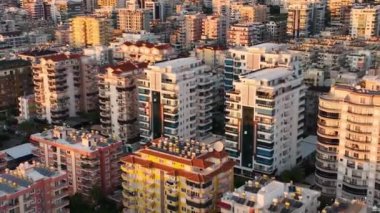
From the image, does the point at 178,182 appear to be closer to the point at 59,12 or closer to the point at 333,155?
the point at 333,155

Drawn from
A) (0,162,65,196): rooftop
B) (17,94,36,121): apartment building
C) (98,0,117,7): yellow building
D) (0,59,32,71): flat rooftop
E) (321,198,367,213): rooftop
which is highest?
(98,0,117,7): yellow building

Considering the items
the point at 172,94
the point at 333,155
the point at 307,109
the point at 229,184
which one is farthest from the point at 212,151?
the point at 307,109

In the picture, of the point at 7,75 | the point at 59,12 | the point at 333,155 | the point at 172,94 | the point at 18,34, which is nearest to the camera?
the point at 333,155

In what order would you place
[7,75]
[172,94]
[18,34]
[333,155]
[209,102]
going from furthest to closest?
1. [18,34]
2. [7,75]
3. [209,102]
4. [172,94]
5. [333,155]

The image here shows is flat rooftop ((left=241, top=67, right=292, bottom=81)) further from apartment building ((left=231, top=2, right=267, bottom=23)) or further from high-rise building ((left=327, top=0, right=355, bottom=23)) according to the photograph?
high-rise building ((left=327, top=0, right=355, bottom=23))

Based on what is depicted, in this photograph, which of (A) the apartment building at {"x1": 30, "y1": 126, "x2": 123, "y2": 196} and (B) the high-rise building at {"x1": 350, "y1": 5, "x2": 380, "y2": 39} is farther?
(B) the high-rise building at {"x1": 350, "y1": 5, "x2": 380, "y2": 39}

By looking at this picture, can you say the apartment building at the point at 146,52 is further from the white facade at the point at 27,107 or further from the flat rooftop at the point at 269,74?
the flat rooftop at the point at 269,74

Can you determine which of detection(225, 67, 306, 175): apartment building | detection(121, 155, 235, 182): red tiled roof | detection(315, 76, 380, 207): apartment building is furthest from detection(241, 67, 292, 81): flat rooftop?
detection(121, 155, 235, 182): red tiled roof

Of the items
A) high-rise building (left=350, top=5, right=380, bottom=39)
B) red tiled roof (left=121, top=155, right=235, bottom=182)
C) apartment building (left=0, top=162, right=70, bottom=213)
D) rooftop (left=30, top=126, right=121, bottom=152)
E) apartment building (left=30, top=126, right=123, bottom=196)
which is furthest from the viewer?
high-rise building (left=350, top=5, right=380, bottom=39)
